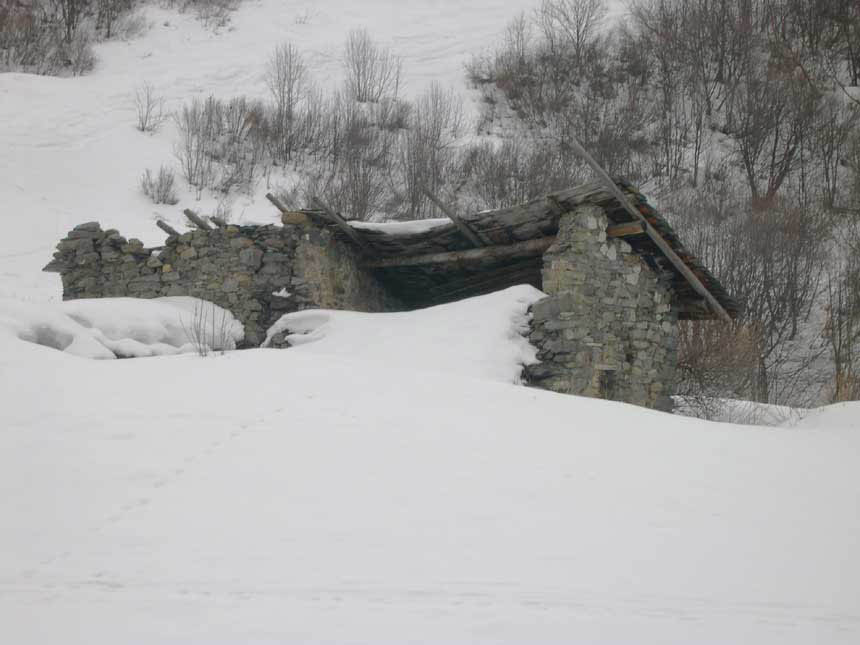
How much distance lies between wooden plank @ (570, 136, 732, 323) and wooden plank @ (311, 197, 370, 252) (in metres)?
3.04

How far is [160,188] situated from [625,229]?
41.8ft

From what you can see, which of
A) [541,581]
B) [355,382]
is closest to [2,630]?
[541,581]

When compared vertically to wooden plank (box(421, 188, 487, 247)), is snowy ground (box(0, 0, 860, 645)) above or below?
below

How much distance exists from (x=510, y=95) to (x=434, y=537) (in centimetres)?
1984

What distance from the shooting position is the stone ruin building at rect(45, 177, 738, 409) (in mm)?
8023

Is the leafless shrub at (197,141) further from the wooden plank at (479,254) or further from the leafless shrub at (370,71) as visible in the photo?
the wooden plank at (479,254)

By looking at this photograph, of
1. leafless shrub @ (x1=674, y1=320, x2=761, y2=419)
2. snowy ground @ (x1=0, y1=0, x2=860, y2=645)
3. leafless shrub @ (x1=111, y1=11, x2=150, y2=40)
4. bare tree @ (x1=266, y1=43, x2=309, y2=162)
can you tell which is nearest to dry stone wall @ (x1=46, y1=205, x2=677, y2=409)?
snowy ground @ (x1=0, y1=0, x2=860, y2=645)

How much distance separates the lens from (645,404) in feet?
29.7

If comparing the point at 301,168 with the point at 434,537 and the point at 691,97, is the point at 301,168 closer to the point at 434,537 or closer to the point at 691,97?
the point at 691,97

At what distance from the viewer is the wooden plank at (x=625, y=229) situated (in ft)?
26.8

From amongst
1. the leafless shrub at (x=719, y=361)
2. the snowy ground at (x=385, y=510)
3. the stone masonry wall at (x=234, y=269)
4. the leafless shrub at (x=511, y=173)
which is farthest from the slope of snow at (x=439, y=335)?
the leafless shrub at (x=511, y=173)

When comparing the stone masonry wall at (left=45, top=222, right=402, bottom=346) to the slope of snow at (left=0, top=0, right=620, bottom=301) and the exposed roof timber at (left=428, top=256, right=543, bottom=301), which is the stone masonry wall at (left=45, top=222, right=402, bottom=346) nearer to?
the exposed roof timber at (left=428, top=256, right=543, bottom=301)

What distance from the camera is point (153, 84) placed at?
69.8ft

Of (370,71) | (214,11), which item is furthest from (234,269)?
(214,11)
